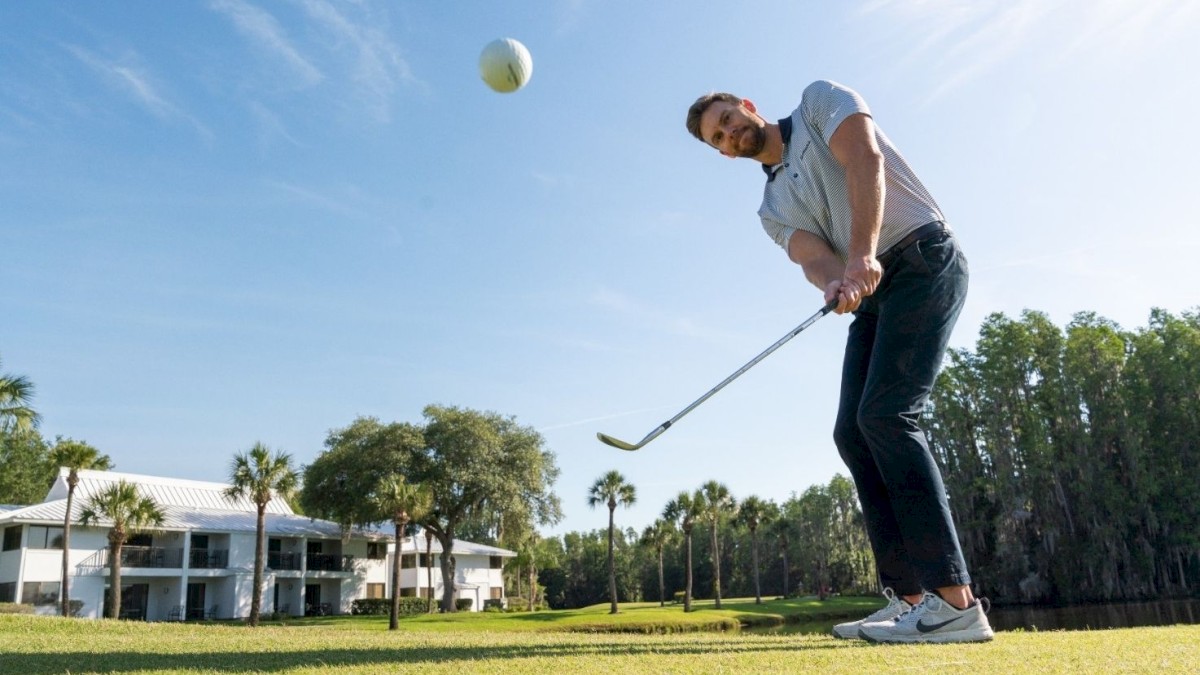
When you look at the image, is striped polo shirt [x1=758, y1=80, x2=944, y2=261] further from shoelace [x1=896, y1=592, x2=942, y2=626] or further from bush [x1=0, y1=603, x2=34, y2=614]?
bush [x1=0, y1=603, x2=34, y2=614]

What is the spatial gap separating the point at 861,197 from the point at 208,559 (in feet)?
169

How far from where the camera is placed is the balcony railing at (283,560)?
50.4 m

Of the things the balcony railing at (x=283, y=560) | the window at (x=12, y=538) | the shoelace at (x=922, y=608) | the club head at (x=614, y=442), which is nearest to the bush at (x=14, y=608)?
the window at (x=12, y=538)

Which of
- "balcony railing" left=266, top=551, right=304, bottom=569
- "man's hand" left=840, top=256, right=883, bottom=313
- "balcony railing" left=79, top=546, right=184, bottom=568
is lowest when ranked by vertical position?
"balcony railing" left=266, top=551, right=304, bottom=569

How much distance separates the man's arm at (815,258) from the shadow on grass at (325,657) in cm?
161

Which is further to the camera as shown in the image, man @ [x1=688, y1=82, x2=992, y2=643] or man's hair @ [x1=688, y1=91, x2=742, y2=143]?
man's hair @ [x1=688, y1=91, x2=742, y2=143]

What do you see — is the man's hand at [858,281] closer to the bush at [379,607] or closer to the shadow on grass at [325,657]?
the shadow on grass at [325,657]

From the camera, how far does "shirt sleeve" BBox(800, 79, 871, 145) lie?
11.4 ft

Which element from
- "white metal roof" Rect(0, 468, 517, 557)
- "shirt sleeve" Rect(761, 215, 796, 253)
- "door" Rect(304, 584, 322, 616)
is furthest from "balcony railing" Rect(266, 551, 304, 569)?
"shirt sleeve" Rect(761, 215, 796, 253)

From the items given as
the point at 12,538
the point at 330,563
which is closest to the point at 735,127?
the point at 12,538

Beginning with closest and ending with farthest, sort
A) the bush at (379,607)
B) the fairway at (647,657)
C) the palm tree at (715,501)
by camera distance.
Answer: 1. the fairway at (647,657)
2. the bush at (379,607)
3. the palm tree at (715,501)

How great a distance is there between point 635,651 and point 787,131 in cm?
240

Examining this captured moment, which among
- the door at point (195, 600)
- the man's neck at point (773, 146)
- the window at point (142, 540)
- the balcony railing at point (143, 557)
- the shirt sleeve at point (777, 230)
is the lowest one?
the door at point (195, 600)

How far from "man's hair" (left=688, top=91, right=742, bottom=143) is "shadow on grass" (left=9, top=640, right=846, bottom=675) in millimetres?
2355
